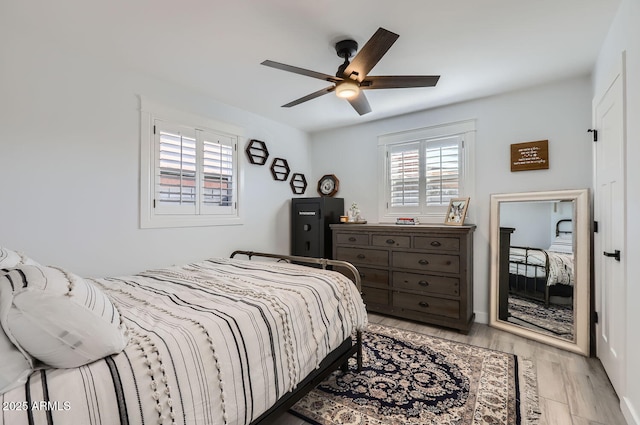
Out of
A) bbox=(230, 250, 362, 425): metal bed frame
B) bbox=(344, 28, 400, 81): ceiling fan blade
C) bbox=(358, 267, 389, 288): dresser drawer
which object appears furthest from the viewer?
bbox=(358, 267, 389, 288): dresser drawer

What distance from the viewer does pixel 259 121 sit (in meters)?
3.93

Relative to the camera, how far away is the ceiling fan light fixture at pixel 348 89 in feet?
7.11

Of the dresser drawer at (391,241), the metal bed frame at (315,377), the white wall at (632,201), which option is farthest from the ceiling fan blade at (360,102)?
the white wall at (632,201)

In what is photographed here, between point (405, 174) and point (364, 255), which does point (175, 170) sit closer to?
point (364, 255)

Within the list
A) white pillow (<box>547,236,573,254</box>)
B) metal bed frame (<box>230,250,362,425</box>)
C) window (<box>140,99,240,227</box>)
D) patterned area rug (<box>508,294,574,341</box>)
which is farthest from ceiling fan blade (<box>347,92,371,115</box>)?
patterned area rug (<box>508,294,574,341</box>)

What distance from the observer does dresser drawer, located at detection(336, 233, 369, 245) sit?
3.61 meters

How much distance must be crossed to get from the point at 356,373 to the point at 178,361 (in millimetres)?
1554

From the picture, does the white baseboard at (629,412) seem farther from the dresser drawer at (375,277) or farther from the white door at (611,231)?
the dresser drawer at (375,277)

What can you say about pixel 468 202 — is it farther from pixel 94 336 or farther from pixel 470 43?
pixel 94 336

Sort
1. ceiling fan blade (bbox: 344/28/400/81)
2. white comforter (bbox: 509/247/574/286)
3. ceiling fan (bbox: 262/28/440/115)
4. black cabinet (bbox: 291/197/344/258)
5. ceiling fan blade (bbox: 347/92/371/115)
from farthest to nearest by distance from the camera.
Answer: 1. black cabinet (bbox: 291/197/344/258)
2. white comforter (bbox: 509/247/574/286)
3. ceiling fan blade (bbox: 347/92/371/115)
4. ceiling fan (bbox: 262/28/440/115)
5. ceiling fan blade (bbox: 344/28/400/81)

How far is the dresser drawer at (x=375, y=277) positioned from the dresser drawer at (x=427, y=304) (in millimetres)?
182

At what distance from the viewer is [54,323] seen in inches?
36.2

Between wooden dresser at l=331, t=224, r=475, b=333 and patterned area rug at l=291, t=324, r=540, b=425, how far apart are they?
1.65 feet

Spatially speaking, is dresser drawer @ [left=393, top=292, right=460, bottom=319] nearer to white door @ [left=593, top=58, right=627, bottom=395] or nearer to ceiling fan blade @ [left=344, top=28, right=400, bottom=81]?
white door @ [left=593, top=58, right=627, bottom=395]
